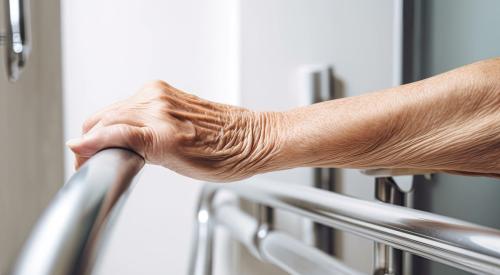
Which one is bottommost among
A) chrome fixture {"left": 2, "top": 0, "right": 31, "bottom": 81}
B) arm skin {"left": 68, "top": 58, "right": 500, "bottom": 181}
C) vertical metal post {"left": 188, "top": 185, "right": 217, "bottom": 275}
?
vertical metal post {"left": 188, "top": 185, "right": 217, "bottom": 275}

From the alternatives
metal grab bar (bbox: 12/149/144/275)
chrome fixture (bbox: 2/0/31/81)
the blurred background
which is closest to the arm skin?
metal grab bar (bbox: 12/149/144/275)

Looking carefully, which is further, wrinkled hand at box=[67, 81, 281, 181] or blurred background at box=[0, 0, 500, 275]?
blurred background at box=[0, 0, 500, 275]

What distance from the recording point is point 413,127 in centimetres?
48

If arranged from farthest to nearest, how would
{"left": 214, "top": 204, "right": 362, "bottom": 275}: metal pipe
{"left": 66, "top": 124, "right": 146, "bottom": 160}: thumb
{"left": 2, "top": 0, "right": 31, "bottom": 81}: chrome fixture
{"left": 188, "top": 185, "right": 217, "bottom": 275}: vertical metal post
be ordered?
{"left": 188, "top": 185, "right": 217, "bottom": 275}: vertical metal post
{"left": 2, "top": 0, "right": 31, "bottom": 81}: chrome fixture
{"left": 214, "top": 204, "right": 362, "bottom": 275}: metal pipe
{"left": 66, "top": 124, "right": 146, "bottom": 160}: thumb

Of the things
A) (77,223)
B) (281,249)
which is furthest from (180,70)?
(77,223)

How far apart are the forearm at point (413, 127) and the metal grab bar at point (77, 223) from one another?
0.73 ft

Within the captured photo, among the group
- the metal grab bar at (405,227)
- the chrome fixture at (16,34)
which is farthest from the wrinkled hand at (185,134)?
the chrome fixture at (16,34)

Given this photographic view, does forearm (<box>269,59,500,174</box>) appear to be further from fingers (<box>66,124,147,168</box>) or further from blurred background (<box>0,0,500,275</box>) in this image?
blurred background (<box>0,0,500,275</box>)

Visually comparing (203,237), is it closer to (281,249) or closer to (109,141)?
(281,249)

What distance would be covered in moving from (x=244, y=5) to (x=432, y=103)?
2.47ft

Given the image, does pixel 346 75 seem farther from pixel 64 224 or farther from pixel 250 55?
pixel 64 224

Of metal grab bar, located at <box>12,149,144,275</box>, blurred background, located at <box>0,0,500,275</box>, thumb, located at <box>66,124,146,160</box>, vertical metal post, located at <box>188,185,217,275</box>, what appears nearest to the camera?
metal grab bar, located at <box>12,149,144,275</box>

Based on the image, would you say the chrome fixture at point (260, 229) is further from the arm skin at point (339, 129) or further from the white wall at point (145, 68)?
the white wall at point (145, 68)

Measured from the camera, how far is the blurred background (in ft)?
3.86
